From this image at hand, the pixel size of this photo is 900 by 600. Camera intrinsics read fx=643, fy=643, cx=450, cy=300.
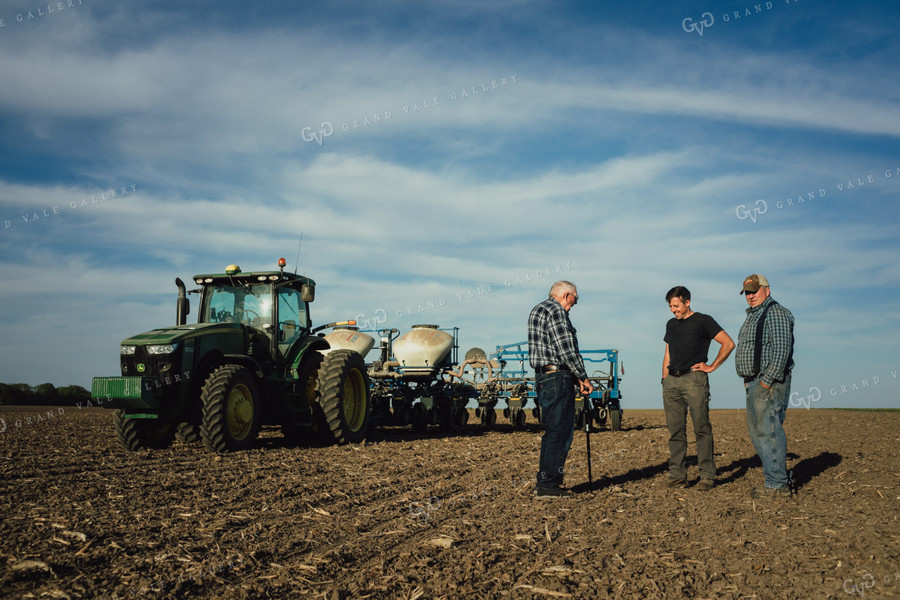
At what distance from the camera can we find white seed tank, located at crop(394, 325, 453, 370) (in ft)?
57.1

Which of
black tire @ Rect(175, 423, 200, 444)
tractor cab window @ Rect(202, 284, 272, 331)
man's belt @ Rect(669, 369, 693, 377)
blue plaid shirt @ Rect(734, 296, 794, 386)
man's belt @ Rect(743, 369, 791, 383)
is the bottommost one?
black tire @ Rect(175, 423, 200, 444)

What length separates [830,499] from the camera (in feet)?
21.6

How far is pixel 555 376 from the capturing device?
6312mm

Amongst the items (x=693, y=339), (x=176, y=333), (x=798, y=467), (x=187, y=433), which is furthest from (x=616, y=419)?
(x=176, y=333)

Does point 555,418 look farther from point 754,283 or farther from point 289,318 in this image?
point 289,318

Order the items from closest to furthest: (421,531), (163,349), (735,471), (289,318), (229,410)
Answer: (421,531) → (735,471) → (163,349) → (229,410) → (289,318)

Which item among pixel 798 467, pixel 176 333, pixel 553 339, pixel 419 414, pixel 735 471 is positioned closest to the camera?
pixel 553 339

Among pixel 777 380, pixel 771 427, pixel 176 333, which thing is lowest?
pixel 771 427

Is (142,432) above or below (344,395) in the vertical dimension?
Answer: below

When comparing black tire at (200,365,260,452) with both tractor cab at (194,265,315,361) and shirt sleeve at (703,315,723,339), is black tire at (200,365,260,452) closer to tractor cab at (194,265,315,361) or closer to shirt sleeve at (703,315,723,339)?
tractor cab at (194,265,315,361)

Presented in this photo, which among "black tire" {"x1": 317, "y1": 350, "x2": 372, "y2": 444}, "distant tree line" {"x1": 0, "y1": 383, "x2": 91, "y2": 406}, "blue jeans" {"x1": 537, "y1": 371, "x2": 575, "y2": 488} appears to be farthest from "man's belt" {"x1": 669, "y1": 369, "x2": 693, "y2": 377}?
"distant tree line" {"x1": 0, "y1": 383, "x2": 91, "y2": 406}

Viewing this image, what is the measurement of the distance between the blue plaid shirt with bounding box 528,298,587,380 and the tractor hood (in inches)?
215

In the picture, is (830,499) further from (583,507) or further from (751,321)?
(583,507)

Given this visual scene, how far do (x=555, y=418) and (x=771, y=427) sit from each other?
2.22 meters
